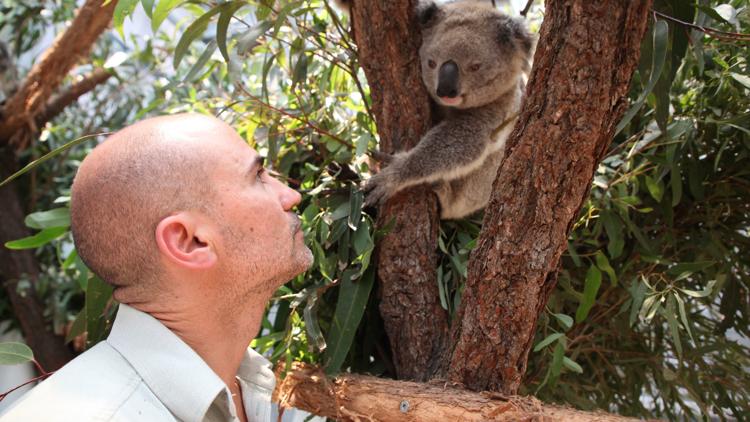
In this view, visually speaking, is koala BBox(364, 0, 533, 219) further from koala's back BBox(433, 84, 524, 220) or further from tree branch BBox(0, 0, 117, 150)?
tree branch BBox(0, 0, 117, 150)

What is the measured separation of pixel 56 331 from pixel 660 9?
12.6 ft

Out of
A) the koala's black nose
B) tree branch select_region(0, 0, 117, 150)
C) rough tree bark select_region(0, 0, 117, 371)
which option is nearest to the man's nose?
the koala's black nose

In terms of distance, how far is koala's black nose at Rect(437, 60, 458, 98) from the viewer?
8.10 feet

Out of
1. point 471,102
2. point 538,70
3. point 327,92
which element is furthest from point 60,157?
point 538,70

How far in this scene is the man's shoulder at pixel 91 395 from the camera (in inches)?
40.7

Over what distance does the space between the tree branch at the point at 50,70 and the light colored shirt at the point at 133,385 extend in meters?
2.21

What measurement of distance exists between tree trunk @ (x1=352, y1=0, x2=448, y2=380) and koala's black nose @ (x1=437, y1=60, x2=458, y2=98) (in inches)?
16.2

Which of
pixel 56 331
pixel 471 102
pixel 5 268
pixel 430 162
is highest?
pixel 471 102

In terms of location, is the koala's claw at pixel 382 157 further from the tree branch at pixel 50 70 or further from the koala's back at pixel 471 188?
the tree branch at pixel 50 70

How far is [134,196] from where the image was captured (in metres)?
1.22

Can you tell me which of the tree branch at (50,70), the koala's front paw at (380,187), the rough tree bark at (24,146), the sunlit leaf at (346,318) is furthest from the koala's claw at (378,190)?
the rough tree bark at (24,146)

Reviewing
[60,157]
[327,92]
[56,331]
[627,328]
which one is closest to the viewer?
[627,328]

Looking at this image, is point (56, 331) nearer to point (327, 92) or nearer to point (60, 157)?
point (60, 157)

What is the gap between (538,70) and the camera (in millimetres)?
1346
